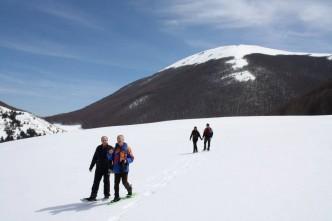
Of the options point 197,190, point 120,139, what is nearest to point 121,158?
point 120,139

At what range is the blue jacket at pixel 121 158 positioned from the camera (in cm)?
969

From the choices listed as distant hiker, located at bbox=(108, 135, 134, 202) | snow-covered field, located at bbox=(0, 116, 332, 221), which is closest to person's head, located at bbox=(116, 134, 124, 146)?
distant hiker, located at bbox=(108, 135, 134, 202)

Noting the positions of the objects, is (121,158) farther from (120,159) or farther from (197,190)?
(197,190)

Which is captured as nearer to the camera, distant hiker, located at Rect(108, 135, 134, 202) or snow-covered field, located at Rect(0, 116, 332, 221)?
snow-covered field, located at Rect(0, 116, 332, 221)

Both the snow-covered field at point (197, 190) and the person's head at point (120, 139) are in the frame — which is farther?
the person's head at point (120, 139)

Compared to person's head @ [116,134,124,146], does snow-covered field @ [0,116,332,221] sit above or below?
below

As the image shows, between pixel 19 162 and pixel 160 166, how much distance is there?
34.6 ft

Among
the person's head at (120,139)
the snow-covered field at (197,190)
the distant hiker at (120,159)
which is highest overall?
the person's head at (120,139)

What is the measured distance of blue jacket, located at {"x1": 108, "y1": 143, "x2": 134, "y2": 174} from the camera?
969 centimetres

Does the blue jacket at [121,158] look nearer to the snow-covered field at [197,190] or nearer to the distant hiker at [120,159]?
the distant hiker at [120,159]

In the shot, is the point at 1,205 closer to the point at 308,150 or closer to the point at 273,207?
the point at 273,207

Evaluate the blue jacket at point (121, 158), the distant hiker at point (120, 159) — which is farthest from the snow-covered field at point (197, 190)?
the blue jacket at point (121, 158)

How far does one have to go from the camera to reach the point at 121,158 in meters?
9.67

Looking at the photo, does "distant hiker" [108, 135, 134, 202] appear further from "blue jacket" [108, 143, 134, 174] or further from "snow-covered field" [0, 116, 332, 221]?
"snow-covered field" [0, 116, 332, 221]
